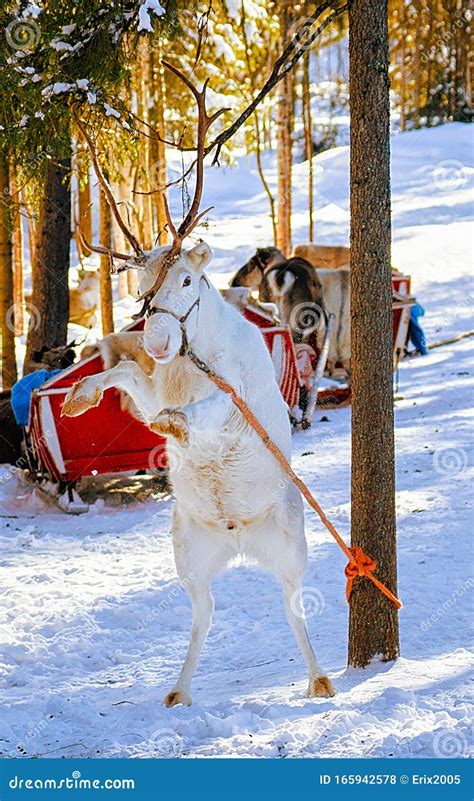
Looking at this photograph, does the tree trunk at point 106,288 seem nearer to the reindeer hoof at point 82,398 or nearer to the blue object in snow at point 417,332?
the blue object in snow at point 417,332

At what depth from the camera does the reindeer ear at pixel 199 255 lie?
483cm

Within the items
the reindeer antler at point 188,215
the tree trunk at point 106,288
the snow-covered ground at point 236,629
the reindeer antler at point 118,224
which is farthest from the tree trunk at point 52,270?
the reindeer antler at point 188,215

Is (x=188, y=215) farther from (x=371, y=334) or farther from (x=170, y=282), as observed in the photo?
(x=371, y=334)

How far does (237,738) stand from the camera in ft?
15.1

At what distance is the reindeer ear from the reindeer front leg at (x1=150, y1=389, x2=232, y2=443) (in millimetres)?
592

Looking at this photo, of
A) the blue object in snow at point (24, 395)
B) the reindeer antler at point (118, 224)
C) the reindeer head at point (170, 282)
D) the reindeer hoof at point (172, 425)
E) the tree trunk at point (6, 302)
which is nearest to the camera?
the reindeer hoof at point (172, 425)

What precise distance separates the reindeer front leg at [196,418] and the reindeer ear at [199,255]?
592mm

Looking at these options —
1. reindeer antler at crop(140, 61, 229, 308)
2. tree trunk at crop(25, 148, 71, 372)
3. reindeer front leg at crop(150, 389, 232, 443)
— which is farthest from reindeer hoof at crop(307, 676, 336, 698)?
tree trunk at crop(25, 148, 71, 372)

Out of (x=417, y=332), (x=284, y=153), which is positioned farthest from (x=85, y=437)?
(x=284, y=153)

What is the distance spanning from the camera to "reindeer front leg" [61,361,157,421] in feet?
16.3

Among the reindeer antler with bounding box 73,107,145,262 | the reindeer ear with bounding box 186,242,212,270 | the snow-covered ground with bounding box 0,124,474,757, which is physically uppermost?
the reindeer antler with bounding box 73,107,145,262

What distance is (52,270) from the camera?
11828mm

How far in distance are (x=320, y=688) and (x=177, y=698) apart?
693 mm

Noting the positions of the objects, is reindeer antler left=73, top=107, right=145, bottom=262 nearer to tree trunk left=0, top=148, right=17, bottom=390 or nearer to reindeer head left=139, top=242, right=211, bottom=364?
reindeer head left=139, top=242, right=211, bottom=364
